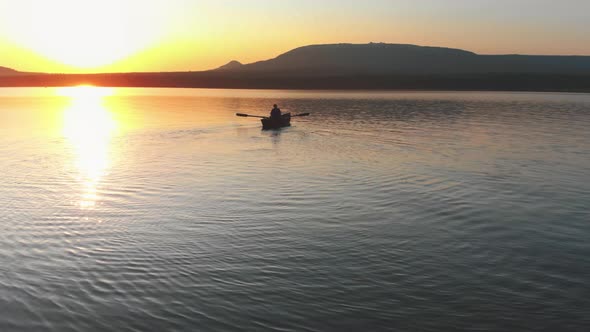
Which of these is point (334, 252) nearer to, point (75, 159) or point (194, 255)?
point (194, 255)

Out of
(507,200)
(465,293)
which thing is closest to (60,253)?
(465,293)

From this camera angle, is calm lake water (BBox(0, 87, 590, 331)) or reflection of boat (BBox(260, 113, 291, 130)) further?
reflection of boat (BBox(260, 113, 291, 130))

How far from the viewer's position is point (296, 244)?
14.8m

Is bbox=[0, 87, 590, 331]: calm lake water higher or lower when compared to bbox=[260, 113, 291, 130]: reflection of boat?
lower

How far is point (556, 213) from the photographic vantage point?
18578 mm

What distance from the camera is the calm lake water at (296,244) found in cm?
1050

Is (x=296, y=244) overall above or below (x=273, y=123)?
below

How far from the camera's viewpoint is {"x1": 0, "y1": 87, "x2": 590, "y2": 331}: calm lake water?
413 inches

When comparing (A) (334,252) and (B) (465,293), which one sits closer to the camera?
(B) (465,293)

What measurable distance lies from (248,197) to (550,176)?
16.8 m

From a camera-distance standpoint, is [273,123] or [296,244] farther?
[273,123]

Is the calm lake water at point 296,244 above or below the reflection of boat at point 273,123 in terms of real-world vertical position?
below

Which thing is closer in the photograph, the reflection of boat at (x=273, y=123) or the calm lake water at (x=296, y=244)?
the calm lake water at (x=296, y=244)

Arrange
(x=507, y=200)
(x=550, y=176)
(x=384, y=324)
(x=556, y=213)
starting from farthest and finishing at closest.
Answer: (x=550, y=176), (x=507, y=200), (x=556, y=213), (x=384, y=324)
